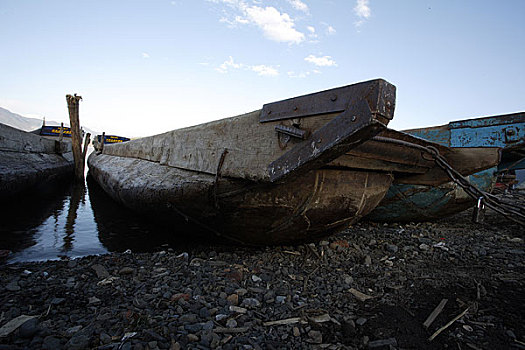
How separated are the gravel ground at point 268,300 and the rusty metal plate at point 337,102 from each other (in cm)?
122

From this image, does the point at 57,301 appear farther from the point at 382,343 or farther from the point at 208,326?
the point at 382,343

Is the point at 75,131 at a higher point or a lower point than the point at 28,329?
higher

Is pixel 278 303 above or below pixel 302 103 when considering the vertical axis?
below

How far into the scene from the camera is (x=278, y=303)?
1839 millimetres

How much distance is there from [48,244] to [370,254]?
3844 millimetres

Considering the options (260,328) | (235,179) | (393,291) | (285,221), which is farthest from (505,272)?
(235,179)

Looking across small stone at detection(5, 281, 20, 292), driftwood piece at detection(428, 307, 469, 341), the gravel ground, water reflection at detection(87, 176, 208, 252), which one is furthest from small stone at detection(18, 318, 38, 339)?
driftwood piece at detection(428, 307, 469, 341)

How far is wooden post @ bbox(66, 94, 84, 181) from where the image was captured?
11016 mm

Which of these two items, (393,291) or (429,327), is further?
(393,291)

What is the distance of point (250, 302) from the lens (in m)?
1.81

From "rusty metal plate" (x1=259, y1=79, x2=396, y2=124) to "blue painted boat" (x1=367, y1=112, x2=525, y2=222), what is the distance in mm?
3078

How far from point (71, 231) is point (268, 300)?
12.2ft

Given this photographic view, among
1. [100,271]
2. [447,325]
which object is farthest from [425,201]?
[100,271]

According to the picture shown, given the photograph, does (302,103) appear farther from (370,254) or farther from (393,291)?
(370,254)
